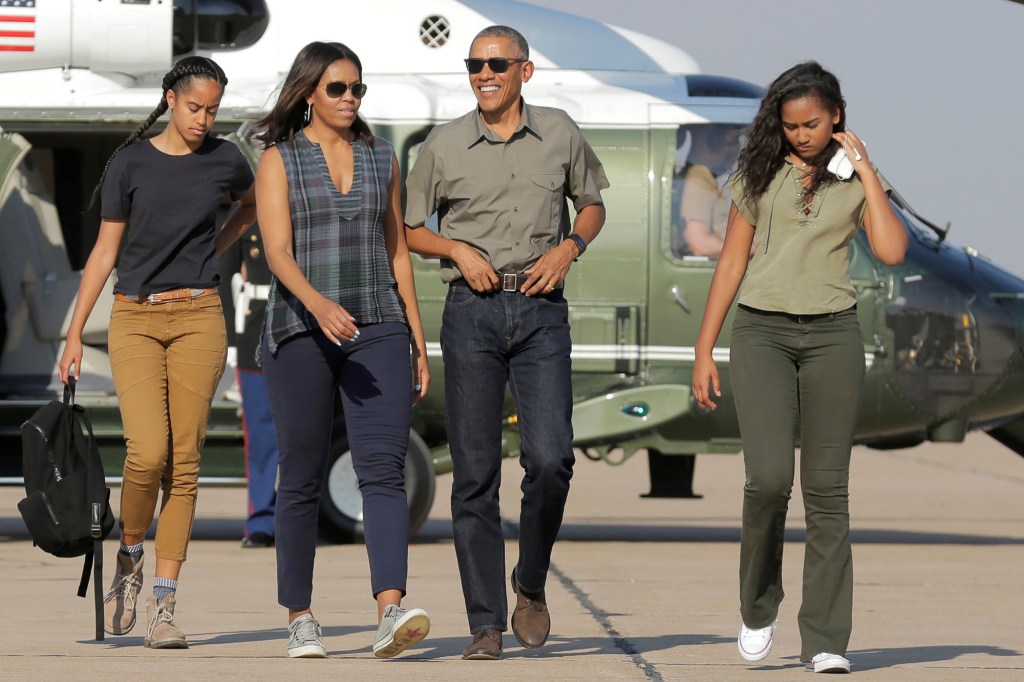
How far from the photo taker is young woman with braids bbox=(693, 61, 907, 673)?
17.8ft

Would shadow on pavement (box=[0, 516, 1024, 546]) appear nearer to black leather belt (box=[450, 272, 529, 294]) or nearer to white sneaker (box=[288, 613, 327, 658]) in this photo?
white sneaker (box=[288, 613, 327, 658])

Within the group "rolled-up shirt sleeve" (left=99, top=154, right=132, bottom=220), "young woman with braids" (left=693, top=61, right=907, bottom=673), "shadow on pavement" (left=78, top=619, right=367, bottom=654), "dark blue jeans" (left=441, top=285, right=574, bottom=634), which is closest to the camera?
"young woman with braids" (left=693, top=61, right=907, bottom=673)

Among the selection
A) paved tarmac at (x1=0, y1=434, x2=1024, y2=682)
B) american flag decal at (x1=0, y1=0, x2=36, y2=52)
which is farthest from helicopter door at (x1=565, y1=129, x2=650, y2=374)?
american flag decal at (x1=0, y1=0, x2=36, y2=52)

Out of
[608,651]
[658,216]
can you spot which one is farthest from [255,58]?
Result: [608,651]

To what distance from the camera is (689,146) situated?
1010 centimetres

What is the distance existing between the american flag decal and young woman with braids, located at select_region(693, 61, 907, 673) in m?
5.79

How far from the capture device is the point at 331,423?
5.59 m

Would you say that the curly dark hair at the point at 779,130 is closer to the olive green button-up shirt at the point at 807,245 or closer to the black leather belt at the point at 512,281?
the olive green button-up shirt at the point at 807,245

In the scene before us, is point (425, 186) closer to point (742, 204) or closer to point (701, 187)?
point (742, 204)

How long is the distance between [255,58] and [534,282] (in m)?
5.12

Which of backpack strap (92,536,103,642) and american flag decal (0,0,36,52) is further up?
american flag decal (0,0,36,52)

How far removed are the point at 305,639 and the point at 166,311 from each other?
112cm

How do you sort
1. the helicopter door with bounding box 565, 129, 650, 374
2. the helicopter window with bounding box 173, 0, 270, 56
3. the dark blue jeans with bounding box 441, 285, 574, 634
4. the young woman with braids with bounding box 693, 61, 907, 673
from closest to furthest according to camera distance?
the young woman with braids with bounding box 693, 61, 907, 673, the dark blue jeans with bounding box 441, 285, 574, 634, the helicopter door with bounding box 565, 129, 650, 374, the helicopter window with bounding box 173, 0, 270, 56

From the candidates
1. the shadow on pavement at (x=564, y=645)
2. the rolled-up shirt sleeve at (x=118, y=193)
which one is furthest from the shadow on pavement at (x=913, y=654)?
the rolled-up shirt sleeve at (x=118, y=193)
